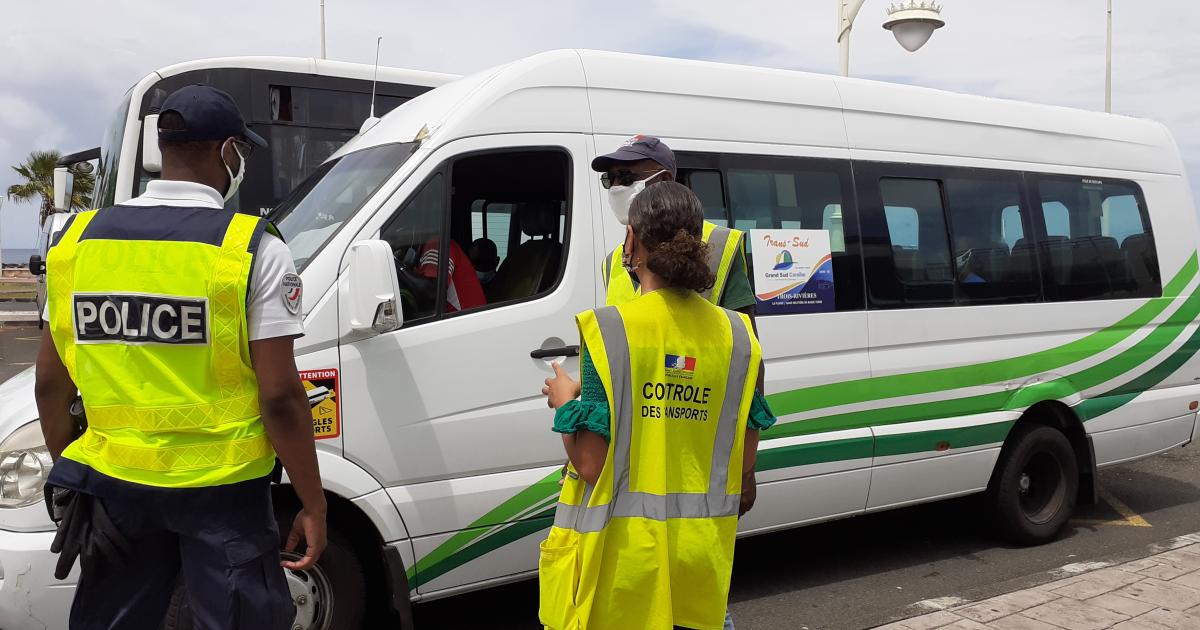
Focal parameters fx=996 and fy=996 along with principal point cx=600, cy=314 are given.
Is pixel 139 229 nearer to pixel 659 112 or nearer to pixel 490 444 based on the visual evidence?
pixel 490 444

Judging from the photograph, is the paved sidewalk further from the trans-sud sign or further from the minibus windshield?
the minibus windshield

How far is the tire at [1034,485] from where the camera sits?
5.90 meters

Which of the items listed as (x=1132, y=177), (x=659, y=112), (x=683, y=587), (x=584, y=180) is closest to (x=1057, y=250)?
(x=1132, y=177)

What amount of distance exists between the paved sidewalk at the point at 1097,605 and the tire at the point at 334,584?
2224mm

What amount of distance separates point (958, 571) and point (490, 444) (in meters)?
3.03

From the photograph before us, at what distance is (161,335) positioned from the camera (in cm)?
230

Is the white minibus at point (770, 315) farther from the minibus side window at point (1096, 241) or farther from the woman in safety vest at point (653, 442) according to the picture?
the woman in safety vest at point (653, 442)

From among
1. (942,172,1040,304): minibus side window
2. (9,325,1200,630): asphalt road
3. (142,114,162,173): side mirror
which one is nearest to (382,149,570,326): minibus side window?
(9,325,1200,630): asphalt road

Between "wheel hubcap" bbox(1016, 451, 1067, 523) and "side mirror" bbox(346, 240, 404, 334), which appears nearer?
"side mirror" bbox(346, 240, 404, 334)

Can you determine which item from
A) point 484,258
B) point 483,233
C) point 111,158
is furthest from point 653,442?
point 111,158

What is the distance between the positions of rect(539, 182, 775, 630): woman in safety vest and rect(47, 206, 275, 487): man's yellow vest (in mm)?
799

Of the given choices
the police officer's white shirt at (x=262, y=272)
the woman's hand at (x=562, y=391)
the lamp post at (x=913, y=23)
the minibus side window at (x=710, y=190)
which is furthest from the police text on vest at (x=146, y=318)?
the lamp post at (x=913, y=23)

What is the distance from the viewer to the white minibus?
3873 mm

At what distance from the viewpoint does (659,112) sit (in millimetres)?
4664
